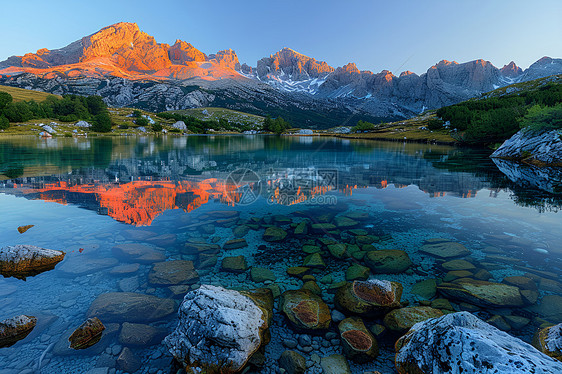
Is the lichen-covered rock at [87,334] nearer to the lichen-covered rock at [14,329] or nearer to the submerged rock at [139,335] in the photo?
the submerged rock at [139,335]

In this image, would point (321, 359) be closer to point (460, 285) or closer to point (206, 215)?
point (460, 285)

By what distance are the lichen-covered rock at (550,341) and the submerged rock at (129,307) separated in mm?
12147

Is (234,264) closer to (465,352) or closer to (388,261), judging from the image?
(388,261)

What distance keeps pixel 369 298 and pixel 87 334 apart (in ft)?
32.6

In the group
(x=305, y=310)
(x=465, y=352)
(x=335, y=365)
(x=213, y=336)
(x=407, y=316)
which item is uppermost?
(x=465, y=352)

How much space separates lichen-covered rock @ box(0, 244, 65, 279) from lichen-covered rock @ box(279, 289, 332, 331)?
11.9 m

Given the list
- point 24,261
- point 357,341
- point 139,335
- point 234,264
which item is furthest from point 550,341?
point 24,261

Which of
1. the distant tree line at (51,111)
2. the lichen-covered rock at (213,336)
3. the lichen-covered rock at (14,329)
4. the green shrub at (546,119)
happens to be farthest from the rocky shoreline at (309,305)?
the distant tree line at (51,111)

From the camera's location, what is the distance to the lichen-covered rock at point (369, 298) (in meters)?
9.23

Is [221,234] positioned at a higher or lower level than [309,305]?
higher

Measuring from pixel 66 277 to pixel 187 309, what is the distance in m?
8.11

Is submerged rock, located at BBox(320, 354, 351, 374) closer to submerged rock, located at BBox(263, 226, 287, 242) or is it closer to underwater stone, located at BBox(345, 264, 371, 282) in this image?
underwater stone, located at BBox(345, 264, 371, 282)

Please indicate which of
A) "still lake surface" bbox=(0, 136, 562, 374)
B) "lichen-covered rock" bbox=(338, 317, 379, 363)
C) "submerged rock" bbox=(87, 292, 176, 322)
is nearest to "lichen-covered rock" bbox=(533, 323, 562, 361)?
"still lake surface" bbox=(0, 136, 562, 374)

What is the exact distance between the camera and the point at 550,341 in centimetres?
714
